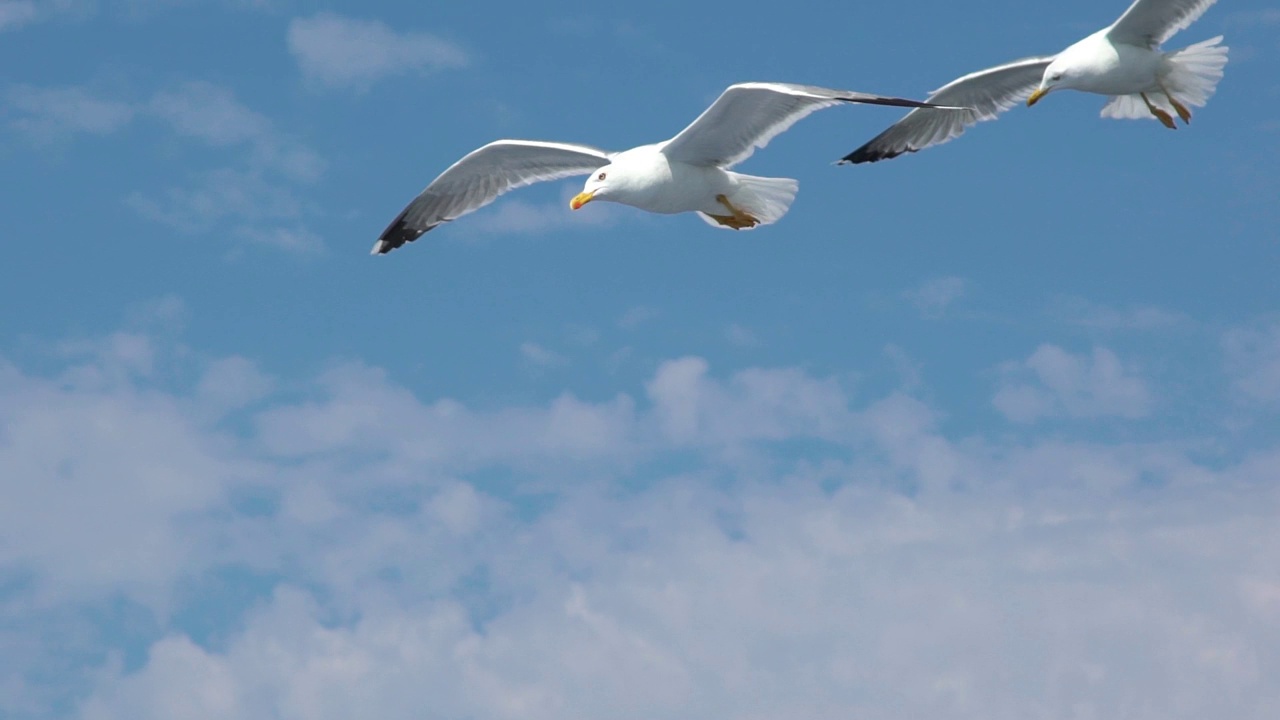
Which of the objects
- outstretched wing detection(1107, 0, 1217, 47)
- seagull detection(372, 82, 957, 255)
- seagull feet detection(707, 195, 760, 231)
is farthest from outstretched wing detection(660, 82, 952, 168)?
outstretched wing detection(1107, 0, 1217, 47)

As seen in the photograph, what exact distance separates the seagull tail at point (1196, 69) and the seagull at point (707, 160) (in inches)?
160

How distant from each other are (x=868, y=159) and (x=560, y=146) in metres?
3.85

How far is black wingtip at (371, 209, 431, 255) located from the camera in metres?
14.0

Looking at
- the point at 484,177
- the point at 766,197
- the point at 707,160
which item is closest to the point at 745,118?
the point at 707,160

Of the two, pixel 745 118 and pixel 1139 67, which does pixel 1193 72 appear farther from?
pixel 745 118

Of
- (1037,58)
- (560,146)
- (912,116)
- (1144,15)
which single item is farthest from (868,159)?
(560,146)

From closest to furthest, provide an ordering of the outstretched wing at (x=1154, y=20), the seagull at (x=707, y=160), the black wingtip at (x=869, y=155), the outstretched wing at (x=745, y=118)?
the outstretched wing at (x=745, y=118) → the seagull at (x=707, y=160) → the outstretched wing at (x=1154, y=20) → the black wingtip at (x=869, y=155)

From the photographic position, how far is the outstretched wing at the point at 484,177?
1295cm

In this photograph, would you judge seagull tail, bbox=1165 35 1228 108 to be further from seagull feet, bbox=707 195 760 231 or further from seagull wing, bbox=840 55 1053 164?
seagull feet, bbox=707 195 760 231

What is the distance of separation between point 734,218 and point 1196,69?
465 cm

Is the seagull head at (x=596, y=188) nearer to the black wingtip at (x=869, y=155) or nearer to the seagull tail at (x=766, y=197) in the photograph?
the seagull tail at (x=766, y=197)

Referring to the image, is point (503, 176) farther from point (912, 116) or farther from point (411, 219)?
point (912, 116)

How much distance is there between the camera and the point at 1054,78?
45.9ft

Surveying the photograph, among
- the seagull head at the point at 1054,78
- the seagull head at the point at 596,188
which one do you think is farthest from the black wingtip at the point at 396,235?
the seagull head at the point at 1054,78
